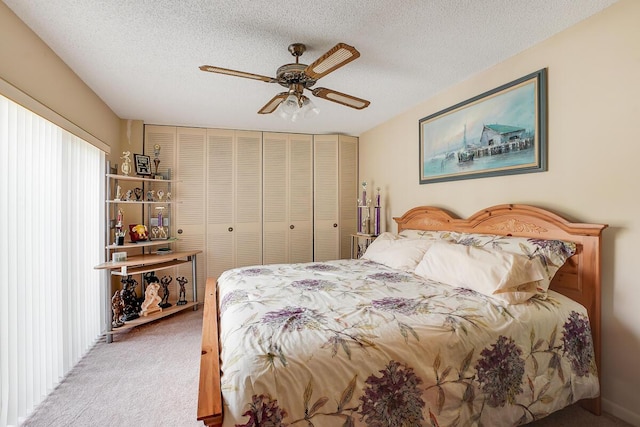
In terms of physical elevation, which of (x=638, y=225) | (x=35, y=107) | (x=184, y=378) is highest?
(x=35, y=107)

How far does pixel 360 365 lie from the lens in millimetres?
1204

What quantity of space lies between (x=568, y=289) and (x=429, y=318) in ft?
3.71

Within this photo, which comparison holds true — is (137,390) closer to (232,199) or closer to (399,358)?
(399,358)

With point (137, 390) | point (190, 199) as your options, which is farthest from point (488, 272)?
point (190, 199)

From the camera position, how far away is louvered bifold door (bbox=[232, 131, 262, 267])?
4188 millimetres

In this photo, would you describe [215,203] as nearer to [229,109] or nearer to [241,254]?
[241,254]

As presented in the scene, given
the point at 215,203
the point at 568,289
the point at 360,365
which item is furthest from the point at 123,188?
the point at 568,289

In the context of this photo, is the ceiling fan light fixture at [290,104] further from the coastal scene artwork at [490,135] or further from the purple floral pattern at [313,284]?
the coastal scene artwork at [490,135]

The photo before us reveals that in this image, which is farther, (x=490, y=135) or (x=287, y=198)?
(x=287, y=198)

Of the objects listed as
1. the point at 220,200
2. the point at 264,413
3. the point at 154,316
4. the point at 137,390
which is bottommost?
the point at 137,390

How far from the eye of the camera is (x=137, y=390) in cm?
205

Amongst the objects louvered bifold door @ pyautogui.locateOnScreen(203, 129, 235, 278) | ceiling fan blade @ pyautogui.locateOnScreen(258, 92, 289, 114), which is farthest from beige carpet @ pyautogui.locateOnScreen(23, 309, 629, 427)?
ceiling fan blade @ pyautogui.locateOnScreen(258, 92, 289, 114)

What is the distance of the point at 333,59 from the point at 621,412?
2.62 meters

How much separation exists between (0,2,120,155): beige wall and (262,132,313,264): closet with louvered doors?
2066 mm
